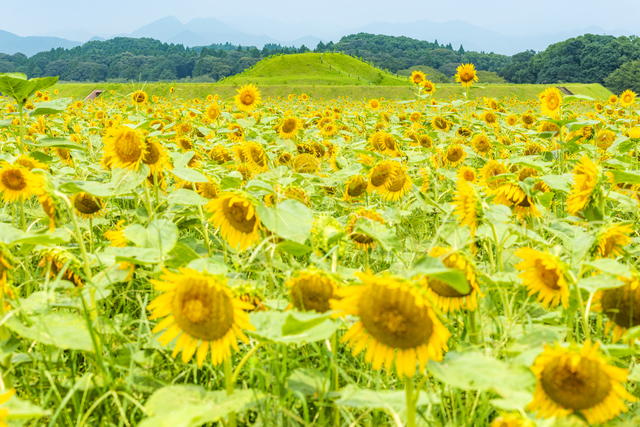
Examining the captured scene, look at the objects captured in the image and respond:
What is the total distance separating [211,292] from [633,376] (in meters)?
0.88

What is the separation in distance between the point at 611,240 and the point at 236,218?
1042 millimetres

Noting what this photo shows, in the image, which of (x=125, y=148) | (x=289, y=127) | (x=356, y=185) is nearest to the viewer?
(x=125, y=148)

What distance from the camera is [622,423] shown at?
2.84 ft

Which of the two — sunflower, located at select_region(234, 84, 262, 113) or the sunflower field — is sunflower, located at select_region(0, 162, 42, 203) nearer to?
the sunflower field

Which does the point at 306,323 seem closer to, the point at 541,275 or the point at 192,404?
the point at 192,404

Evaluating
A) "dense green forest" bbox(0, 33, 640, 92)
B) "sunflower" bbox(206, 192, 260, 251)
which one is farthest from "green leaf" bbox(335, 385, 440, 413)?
"dense green forest" bbox(0, 33, 640, 92)

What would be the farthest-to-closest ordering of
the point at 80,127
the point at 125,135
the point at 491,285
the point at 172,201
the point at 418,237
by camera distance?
the point at 80,127 < the point at 418,237 < the point at 125,135 < the point at 172,201 < the point at 491,285

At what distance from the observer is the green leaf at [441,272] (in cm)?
69

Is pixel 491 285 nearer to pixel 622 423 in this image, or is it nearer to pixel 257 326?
pixel 622 423

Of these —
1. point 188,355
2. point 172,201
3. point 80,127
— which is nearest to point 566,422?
point 188,355

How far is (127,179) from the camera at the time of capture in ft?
4.64

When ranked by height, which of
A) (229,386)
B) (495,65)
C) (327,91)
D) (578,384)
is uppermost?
(495,65)

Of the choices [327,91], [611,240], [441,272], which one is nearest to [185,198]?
[441,272]

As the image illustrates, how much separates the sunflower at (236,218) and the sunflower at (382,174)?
1.00 meters
